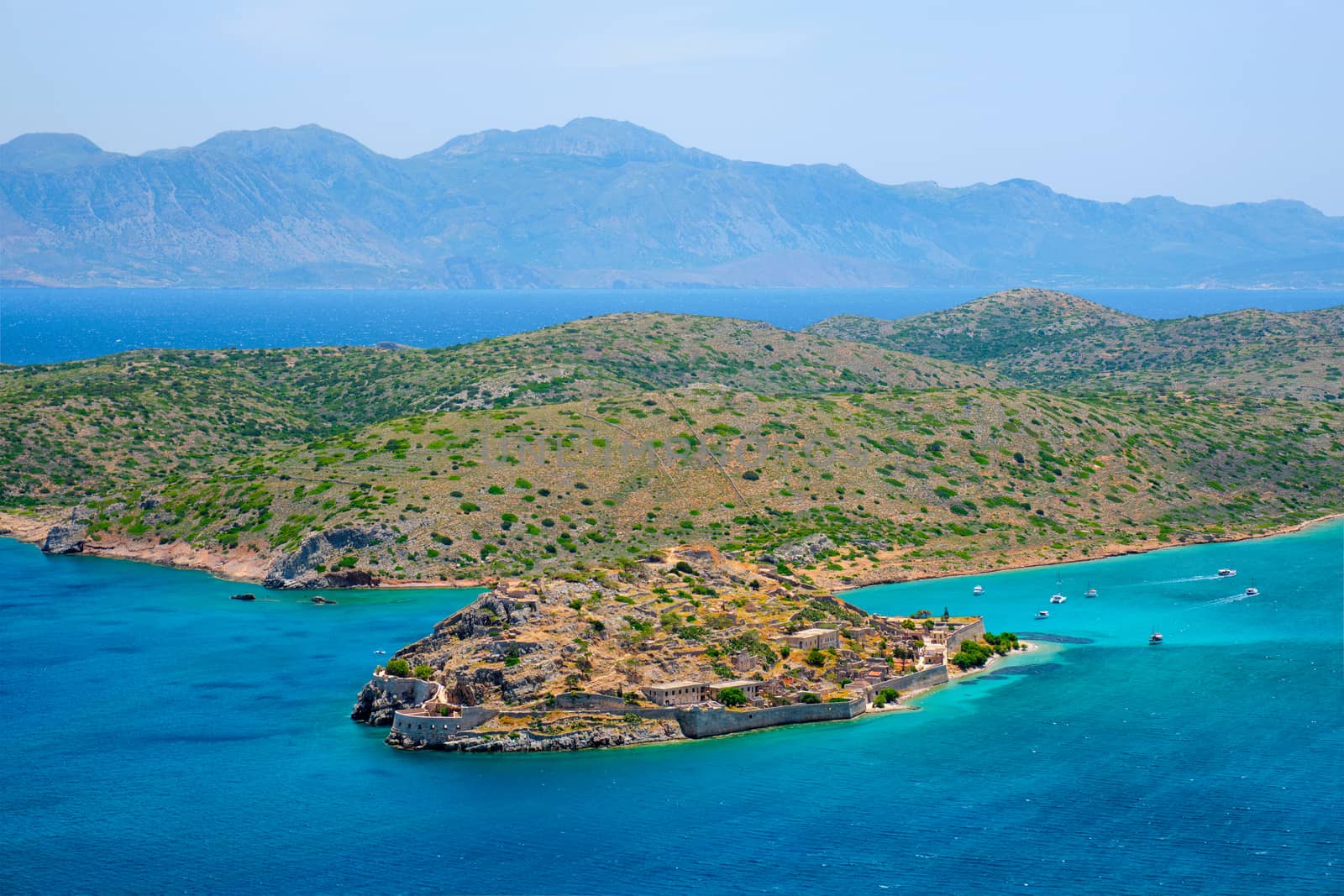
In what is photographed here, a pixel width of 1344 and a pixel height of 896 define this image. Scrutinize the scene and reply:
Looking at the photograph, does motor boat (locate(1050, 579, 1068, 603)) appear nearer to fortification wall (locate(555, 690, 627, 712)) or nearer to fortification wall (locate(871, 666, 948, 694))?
fortification wall (locate(871, 666, 948, 694))

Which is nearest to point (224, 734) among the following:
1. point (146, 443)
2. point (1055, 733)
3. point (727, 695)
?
point (727, 695)

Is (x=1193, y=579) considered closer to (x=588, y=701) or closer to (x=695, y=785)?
(x=588, y=701)

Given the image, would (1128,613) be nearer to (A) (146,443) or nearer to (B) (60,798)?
(B) (60,798)

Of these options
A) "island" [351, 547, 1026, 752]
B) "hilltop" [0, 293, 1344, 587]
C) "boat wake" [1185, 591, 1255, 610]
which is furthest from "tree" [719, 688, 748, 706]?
"boat wake" [1185, 591, 1255, 610]

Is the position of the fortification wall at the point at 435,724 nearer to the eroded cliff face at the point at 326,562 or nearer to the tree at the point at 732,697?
the tree at the point at 732,697

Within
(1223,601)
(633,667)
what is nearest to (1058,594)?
(1223,601)
